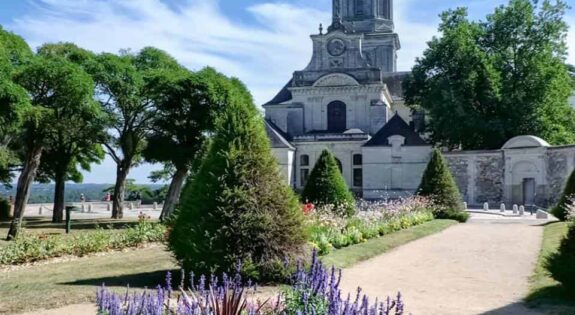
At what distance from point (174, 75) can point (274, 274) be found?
17.6 meters

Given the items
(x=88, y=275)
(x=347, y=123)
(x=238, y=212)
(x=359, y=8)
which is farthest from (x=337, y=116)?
(x=238, y=212)

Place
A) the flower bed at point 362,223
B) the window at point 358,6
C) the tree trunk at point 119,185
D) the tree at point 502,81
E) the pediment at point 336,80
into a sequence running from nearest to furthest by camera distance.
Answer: the flower bed at point 362,223 → the tree trunk at point 119,185 → the tree at point 502,81 → the pediment at point 336,80 → the window at point 358,6

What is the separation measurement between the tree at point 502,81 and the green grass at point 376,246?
18.0 m

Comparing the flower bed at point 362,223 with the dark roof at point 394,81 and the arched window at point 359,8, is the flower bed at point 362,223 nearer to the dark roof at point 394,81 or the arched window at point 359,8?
the dark roof at point 394,81

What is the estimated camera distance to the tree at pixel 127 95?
23.4m

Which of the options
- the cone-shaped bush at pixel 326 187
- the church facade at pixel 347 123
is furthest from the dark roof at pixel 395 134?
the cone-shaped bush at pixel 326 187

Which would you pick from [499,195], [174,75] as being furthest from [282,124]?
[174,75]

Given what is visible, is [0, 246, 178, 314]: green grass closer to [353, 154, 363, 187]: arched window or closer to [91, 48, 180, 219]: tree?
[91, 48, 180, 219]: tree

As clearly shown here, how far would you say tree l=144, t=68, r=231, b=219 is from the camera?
23875mm

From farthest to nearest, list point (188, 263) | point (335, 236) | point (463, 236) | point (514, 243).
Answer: point (463, 236) → point (514, 243) → point (335, 236) → point (188, 263)

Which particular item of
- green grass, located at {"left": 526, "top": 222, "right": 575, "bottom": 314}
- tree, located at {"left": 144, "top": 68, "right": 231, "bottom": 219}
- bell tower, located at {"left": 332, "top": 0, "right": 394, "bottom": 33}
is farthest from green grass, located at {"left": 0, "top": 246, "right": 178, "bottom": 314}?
bell tower, located at {"left": 332, "top": 0, "right": 394, "bottom": 33}

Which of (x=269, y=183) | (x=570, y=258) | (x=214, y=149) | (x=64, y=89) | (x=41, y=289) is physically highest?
(x=64, y=89)

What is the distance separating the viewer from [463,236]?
16469 millimetres

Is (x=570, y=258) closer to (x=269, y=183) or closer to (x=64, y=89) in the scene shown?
(x=269, y=183)
